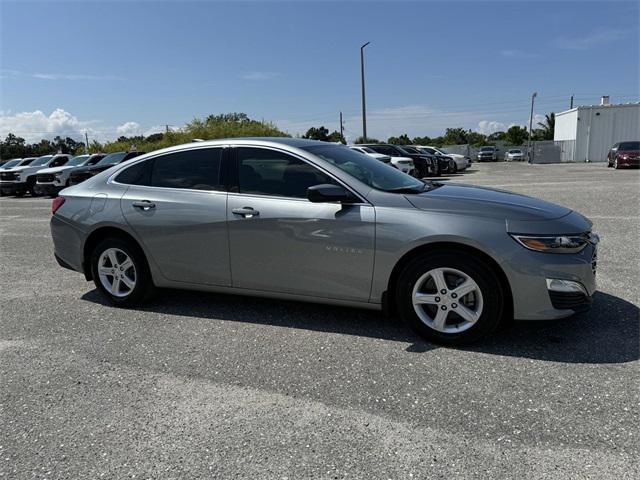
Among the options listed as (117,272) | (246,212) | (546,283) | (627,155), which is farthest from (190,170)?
(627,155)

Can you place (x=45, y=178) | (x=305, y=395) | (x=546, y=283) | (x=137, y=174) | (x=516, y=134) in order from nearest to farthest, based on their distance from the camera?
1. (x=305, y=395)
2. (x=546, y=283)
3. (x=137, y=174)
4. (x=45, y=178)
5. (x=516, y=134)

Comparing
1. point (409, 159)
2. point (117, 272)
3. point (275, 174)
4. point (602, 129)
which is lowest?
point (117, 272)

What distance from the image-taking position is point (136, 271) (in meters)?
4.66

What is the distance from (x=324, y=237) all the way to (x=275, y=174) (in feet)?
2.50

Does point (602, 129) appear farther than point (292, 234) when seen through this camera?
Yes

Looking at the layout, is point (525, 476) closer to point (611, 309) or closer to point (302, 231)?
point (302, 231)

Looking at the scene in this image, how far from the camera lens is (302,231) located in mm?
3914

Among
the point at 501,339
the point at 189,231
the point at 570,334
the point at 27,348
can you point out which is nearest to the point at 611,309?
the point at 570,334

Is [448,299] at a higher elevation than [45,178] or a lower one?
lower

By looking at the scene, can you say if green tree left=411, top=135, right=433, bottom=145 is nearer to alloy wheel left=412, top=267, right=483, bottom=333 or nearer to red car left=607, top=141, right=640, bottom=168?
red car left=607, top=141, right=640, bottom=168

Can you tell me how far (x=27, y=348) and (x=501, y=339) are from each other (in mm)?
3772

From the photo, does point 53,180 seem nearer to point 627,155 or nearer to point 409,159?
point 409,159

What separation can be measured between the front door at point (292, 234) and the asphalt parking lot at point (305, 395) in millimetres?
434

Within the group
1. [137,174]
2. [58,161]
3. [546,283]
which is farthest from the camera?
[58,161]
